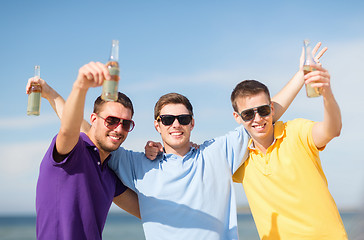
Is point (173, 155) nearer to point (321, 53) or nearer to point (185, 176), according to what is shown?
point (185, 176)

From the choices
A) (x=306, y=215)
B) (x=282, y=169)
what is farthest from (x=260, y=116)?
(x=306, y=215)

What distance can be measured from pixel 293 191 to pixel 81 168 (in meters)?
2.38

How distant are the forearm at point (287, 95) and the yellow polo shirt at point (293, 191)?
0.28 m

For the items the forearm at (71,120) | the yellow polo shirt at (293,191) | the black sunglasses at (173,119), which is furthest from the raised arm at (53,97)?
the yellow polo shirt at (293,191)

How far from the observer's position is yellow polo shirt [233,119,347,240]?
411cm

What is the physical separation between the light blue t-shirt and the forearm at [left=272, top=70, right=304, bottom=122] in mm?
523

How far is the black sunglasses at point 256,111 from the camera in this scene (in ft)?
14.6

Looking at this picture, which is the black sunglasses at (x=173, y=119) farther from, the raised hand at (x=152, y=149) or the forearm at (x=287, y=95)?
the forearm at (x=287, y=95)

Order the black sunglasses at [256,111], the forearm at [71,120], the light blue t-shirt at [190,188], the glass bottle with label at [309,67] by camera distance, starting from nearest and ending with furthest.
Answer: the forearm at [71,120]
the glass bottle with label at [309,67]
the light blue t-shirt at [190,188]
the black sunglasses at [256,111]

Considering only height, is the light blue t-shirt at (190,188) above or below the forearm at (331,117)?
below

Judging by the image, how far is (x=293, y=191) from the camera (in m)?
4.20

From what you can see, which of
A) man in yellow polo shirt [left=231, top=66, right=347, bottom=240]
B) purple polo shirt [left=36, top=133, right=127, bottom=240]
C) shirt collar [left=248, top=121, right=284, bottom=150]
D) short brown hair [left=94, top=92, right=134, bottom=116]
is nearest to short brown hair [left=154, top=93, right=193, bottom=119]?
short brown hair [left=94, top=92, right=134, bottom=116]

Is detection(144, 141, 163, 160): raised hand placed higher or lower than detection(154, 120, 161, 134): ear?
lower

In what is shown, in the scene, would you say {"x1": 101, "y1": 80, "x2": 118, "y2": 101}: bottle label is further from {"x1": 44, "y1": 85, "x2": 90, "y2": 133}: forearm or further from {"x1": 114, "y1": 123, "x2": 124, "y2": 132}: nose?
{"x1": 44, "y1": 85, "x2": 90, "y2": 133}: forearm
